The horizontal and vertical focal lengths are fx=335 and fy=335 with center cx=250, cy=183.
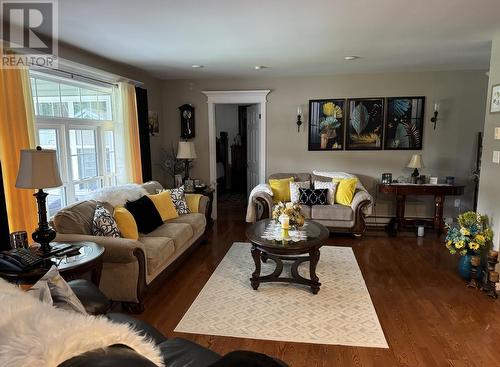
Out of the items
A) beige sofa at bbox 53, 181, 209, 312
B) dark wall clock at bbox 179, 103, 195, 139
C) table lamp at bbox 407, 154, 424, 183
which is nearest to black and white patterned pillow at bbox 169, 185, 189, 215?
beige sofa at bbox 53, 181, 209, 312

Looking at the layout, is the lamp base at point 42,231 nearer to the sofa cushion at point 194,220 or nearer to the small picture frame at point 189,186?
the sofa cushion at point 194,220

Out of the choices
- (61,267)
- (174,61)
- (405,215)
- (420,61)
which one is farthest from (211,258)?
(420,61)

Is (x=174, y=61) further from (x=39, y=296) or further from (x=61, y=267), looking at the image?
(x=39, y=296)

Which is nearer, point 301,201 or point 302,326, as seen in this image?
point 302,326

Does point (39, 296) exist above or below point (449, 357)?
above

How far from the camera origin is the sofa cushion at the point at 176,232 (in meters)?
3.50

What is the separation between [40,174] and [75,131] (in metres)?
1.64

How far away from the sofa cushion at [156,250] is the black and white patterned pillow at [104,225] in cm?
30

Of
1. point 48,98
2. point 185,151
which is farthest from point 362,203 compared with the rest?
point 48,98

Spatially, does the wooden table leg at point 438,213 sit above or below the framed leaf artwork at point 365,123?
below

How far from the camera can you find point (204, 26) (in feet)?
9.43

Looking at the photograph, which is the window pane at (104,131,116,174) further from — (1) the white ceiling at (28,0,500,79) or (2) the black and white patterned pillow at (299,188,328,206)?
(2) the black and white patterned pillow at (299,188,328,206)

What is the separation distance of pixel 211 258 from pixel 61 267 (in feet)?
6.73

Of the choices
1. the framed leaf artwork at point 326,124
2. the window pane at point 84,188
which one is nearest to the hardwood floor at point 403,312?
the window pane at point 84,188
